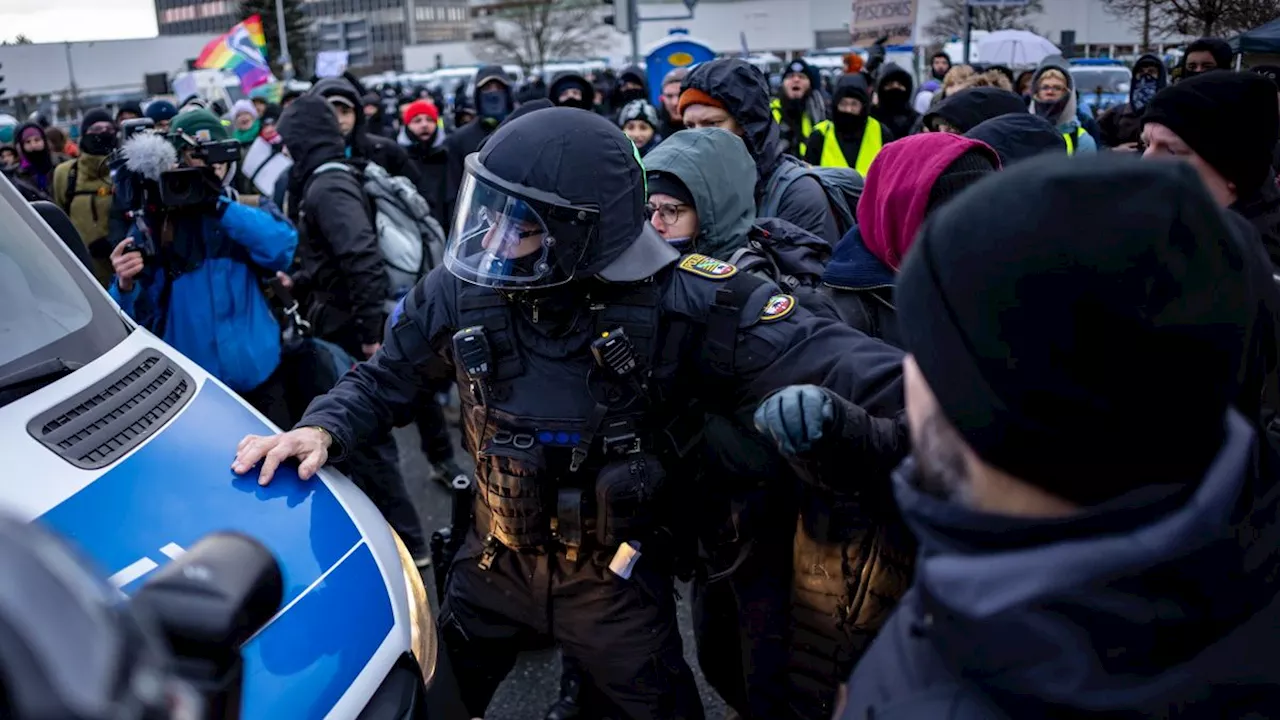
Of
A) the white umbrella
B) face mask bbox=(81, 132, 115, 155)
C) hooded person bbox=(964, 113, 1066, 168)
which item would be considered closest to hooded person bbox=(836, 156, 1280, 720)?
hooded person bbox=(964, 113, 1066, 168)

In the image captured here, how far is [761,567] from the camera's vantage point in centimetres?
240

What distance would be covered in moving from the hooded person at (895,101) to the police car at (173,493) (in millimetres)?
6950

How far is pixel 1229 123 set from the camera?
2.64 meters

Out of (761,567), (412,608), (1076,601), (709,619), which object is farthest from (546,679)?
(1076,601)

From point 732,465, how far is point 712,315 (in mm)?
375

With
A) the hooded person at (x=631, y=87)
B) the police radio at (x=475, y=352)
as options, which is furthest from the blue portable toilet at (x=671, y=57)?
the police radio at (x=475, y=352)

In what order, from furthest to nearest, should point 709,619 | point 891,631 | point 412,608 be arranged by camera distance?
point 709,619 → point 412,608 → point 891,631

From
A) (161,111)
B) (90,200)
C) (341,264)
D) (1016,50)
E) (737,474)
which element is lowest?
(737,474)

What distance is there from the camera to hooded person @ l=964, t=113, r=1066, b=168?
9.72ft

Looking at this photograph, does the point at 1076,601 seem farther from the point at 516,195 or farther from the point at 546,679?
the point at 546,679

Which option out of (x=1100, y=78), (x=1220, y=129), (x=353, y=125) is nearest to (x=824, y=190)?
(x=1220, y=129)

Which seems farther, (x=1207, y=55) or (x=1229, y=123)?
(x=1207, y=55)

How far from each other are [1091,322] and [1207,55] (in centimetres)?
528

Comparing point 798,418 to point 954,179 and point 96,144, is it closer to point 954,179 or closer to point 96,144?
point 954,179
